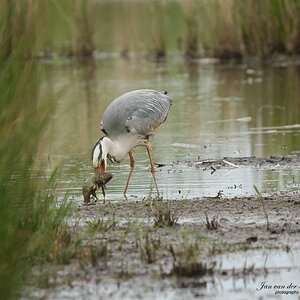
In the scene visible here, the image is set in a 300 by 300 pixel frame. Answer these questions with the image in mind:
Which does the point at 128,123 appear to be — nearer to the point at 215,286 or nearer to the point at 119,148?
the point at 119,148

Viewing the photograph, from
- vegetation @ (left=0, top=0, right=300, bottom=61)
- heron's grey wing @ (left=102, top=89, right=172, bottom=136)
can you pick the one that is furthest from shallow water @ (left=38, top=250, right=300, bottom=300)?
vegetation @ (left=0, top=0, right=300, bottom=61)

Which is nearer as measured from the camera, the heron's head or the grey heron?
the heron's head

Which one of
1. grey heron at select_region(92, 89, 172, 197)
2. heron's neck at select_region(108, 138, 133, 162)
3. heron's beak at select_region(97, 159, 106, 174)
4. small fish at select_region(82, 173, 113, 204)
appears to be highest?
grey heron at select_region(92, 89, 172, 197)

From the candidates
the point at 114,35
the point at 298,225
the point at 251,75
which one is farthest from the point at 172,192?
the point at 114,35

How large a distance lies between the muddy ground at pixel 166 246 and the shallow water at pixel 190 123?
0.56 meters

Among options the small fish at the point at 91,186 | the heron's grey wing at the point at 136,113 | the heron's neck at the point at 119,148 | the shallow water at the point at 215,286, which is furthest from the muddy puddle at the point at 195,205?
the heron's grey wing at the point at 136,113

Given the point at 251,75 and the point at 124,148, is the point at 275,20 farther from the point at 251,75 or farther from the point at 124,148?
the point at 124,148

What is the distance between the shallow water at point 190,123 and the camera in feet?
34.1

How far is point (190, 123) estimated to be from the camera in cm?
1509

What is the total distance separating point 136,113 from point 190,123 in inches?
165

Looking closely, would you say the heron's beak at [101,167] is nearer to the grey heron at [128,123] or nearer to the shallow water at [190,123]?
the grey heron at [128,123]

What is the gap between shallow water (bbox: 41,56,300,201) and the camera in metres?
10.4

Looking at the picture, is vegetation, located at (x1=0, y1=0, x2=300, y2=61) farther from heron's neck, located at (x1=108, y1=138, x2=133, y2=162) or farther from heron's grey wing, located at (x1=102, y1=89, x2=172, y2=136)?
heron's neck, located at (x1=108, y1=138, x2=133, y2=162)

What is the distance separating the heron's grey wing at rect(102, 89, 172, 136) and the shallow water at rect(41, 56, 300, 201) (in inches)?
18.6
